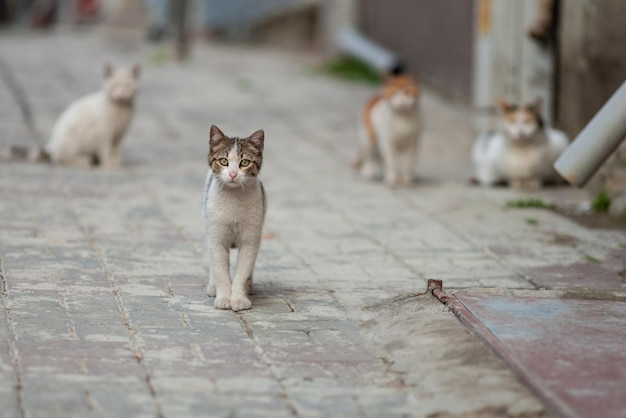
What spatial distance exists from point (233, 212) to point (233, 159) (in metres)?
0.28

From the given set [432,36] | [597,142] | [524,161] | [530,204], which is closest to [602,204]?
[530,204]

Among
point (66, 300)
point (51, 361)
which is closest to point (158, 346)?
point (51, 361)

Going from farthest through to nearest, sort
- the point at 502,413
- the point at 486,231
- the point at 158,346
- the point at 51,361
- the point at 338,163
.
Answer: the point at 338,163, the point at 486,231, the point at 158,346, the point at 51,361, the point at 502,413

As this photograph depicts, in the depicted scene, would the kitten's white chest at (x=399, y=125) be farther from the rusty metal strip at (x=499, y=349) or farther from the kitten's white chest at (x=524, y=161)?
the rusty metal strip at (x=499, y=349)

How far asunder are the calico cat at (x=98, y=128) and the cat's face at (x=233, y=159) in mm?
4642

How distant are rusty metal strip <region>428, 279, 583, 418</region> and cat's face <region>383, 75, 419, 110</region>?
13.2 feet

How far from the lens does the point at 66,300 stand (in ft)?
19.7

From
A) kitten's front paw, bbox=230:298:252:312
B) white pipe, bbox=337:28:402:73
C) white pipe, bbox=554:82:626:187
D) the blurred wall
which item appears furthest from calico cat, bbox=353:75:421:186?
white pipe, bbox=337:28:402:73

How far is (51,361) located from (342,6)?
1377 centimetres

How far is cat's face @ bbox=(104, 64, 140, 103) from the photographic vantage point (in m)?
10.4

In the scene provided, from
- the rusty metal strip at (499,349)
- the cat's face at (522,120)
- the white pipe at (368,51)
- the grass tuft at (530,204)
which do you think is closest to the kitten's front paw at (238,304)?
the rusty metal strip at (499,349)

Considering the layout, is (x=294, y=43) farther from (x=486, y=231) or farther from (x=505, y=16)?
(x=486, y=231)

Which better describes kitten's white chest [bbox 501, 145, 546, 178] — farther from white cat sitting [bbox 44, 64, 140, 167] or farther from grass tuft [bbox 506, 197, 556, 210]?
white cat sitting [bbox 44, 64, 140, 167]

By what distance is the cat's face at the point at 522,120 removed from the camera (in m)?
9.88
